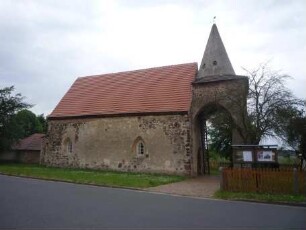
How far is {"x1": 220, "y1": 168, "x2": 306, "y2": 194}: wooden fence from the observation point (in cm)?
1494

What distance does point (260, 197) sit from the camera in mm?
14227

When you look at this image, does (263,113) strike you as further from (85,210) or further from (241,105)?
(85,210)

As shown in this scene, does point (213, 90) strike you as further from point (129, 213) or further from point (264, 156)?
point (129, 213)

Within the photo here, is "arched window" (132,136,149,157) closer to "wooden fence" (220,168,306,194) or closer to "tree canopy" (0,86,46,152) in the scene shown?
"wooden fence" (220,168,306,194)

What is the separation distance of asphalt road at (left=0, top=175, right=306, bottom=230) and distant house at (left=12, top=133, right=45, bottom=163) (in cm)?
2673

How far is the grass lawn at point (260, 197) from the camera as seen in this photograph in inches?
535

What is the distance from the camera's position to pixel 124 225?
820 cm

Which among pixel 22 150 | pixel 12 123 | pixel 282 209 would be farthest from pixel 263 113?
pixel 22 150

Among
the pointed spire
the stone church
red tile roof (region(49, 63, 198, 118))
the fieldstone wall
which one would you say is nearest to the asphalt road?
the stone church

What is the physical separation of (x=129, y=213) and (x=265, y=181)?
8160 millimetres

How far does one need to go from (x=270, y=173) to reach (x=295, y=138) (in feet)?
35.5

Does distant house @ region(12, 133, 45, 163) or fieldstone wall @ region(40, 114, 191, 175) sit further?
distant house @ region(12, 133, 45, 163)

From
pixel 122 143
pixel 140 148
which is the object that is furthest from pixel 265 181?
pixel 122 143

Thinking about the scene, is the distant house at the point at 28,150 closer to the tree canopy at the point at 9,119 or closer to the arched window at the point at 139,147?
the tree canopy at the point at 9,119
